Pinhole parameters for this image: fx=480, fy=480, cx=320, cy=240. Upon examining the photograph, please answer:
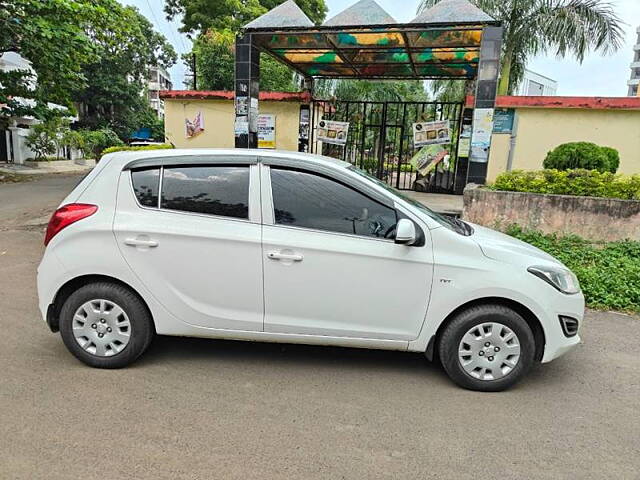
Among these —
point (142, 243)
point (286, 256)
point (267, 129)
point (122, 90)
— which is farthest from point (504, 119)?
point (122, 90)

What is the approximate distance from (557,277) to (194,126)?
12.2 meters

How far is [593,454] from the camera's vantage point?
9.04ft

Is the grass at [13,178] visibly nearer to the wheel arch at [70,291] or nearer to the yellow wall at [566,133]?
the wheel arch at [70,291]

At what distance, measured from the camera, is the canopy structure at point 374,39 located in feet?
27.5

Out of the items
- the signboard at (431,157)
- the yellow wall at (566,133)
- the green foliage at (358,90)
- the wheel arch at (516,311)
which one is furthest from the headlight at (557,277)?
the green foliage at (358,90)

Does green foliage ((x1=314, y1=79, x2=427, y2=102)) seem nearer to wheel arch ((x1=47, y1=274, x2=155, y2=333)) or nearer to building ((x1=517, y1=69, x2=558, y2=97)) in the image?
building ((x1=517, y1=69, x2=558, y2=97))

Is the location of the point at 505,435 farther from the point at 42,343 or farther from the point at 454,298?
the point at 42,343

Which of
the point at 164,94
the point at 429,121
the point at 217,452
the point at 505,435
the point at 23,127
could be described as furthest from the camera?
the point at 23,127

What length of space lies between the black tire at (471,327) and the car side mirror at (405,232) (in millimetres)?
672

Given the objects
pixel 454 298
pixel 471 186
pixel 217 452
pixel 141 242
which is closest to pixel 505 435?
pixel 454 298

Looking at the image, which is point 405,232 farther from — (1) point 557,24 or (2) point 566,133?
(1) point 557,24

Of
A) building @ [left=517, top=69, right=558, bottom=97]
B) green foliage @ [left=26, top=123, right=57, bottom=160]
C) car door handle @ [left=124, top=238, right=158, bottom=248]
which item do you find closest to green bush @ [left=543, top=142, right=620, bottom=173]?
car door handle @ [left=124, top=238, right=158, bottom=248]

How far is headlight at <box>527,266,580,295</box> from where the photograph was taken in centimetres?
338

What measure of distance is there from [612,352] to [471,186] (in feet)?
14.2
